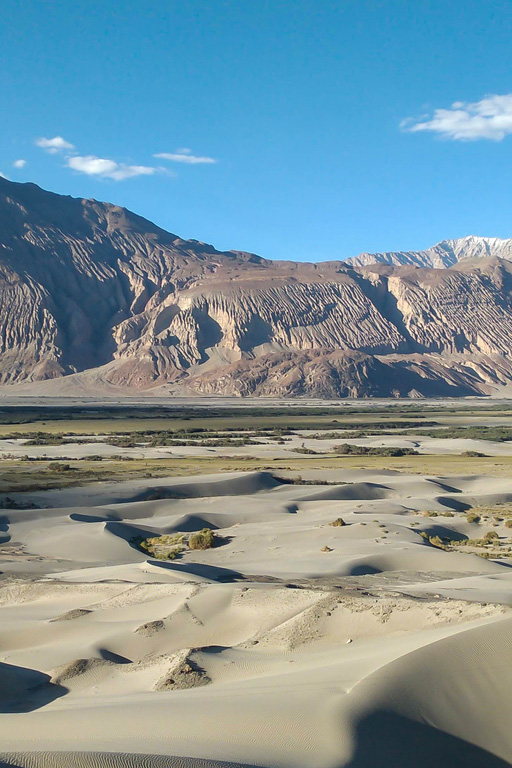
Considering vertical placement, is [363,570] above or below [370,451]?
above

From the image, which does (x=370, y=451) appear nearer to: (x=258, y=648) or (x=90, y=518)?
(x=90, y=518)

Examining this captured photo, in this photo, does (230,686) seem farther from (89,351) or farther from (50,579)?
(89,351)

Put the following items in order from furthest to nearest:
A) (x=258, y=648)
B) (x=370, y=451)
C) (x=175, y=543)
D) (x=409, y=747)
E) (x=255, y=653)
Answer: (x=370, y=451) < (x=175, y=543) < (x=258, y=648) < (x=255, y=653) < (x=409, y=747)

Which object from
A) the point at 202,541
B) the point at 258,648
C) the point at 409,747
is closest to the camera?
the point at 409,747

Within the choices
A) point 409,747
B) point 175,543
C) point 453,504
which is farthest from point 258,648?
point 453,504

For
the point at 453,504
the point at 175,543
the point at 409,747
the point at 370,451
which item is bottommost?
the point at 175,543

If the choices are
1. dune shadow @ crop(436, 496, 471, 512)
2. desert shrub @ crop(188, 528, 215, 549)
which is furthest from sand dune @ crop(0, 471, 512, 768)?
dune shadow @ crop(436, 496, 471, 512)

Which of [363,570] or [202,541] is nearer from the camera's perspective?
[363,570]
